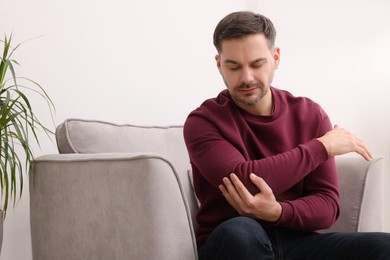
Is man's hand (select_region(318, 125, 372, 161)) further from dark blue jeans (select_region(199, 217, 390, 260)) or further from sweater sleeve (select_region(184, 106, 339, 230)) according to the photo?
dark blue jeans (select_region(199, 217, 390, 260))

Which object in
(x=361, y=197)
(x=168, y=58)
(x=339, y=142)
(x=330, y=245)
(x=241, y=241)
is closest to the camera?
(x=241, y=241)

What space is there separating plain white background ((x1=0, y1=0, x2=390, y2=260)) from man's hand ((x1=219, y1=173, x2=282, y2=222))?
1.04 meters

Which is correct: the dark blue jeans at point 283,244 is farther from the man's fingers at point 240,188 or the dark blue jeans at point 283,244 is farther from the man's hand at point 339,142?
the man's hand at point 339,142

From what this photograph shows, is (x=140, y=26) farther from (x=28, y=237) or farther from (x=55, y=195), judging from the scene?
(x=55, y=195)

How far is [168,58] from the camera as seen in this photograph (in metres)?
2.87

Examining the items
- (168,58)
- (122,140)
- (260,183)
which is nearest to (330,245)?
(260,183)

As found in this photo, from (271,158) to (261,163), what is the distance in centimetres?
3

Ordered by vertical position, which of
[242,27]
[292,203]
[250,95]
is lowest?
[292,203]

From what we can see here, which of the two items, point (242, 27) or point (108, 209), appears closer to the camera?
point (108, 209)

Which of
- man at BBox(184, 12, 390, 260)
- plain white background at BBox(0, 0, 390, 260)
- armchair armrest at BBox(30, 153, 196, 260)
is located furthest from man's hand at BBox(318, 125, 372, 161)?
plain white background at BBox(0, 0, 390, 260)

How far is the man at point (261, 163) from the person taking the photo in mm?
1390

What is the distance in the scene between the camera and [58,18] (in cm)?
229

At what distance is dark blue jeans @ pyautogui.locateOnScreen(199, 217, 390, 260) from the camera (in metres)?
1.30

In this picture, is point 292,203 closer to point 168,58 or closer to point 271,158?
point 271,158
